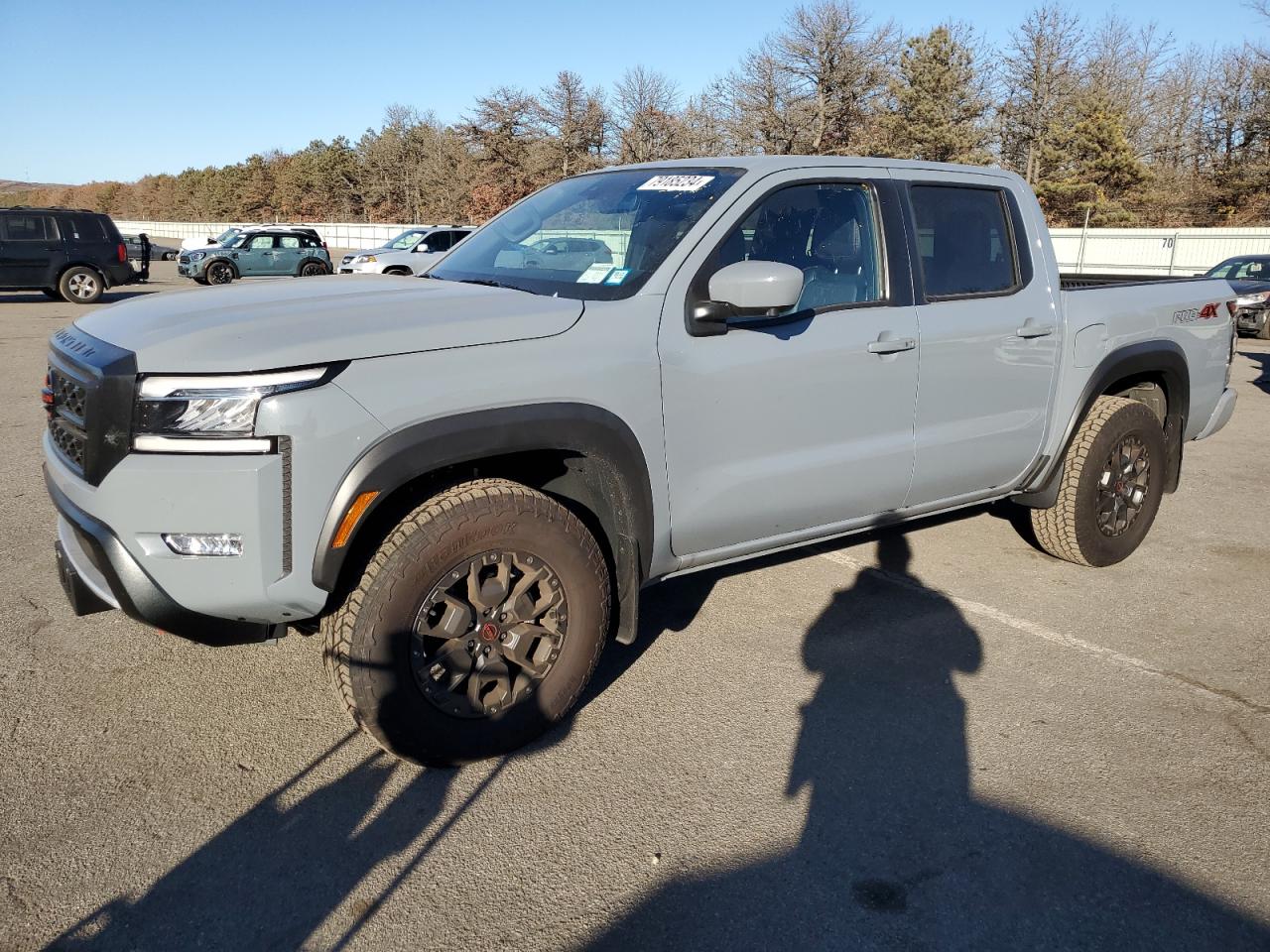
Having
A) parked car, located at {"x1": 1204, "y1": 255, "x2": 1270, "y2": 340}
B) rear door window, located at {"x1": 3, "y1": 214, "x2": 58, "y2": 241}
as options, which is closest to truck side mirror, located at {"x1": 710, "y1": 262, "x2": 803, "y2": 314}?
parked car, located at {"x1": 1204, "y1": 255, "x2": 1270, "y2": 340}

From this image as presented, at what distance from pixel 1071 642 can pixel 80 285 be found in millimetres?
21129

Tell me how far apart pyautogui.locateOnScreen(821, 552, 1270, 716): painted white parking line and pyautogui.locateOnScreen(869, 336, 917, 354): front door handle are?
1.38 m

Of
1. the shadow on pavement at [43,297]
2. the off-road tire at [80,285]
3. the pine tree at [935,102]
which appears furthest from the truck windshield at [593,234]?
the pine tree at [935,102]

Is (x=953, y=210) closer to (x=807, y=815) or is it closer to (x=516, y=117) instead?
(x=807, y=815)

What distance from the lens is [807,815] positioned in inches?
115

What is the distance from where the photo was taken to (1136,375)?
5082mm

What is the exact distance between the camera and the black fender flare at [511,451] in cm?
270

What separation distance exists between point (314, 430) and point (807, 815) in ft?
5.91

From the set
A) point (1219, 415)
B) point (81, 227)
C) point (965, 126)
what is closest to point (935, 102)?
point (965, 126)

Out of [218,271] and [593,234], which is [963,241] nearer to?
[593,234]

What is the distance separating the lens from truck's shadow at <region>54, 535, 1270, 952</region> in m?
2.43

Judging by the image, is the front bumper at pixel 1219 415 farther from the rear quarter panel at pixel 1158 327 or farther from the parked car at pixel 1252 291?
the parked car at pixel 1252 291

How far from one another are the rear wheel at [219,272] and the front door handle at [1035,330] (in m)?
25.3

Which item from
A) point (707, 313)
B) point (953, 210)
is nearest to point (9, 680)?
point (707, 313)
